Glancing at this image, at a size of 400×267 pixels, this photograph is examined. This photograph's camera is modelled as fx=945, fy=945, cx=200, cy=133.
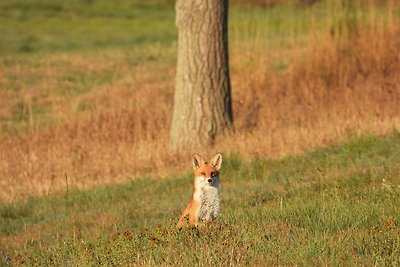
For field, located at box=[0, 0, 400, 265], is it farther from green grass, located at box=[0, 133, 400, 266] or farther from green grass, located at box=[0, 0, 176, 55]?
green grass, located at box=[0, 0, 176, 55]

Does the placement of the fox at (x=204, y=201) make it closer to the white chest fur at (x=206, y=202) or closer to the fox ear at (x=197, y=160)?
the white chest fur at (x=206, y=202)

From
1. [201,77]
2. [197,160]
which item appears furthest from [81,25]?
[197,160]

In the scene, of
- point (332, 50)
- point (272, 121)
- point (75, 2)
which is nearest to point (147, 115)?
point (272, 121)

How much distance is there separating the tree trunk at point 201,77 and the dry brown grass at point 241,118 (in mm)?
375

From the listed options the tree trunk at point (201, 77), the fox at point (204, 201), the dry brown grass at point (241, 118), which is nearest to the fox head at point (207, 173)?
the fox at point (204, 201)

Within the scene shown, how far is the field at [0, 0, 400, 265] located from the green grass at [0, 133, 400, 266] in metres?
0.02

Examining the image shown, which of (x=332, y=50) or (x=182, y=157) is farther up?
(x=332, y=50)

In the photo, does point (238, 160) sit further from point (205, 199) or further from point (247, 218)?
point (205, 199)

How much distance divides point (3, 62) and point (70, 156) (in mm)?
13395

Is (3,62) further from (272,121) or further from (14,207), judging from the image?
(14,207)

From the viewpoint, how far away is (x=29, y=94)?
22.6 metres

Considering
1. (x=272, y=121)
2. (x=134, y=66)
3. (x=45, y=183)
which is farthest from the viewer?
(x=134, y=66)

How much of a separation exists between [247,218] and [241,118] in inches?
310

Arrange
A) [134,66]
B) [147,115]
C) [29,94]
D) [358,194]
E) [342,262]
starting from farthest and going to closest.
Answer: [134,66]
[29,94]
[147,115]
[358,194]
[342,262]
